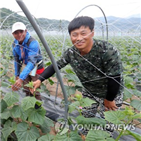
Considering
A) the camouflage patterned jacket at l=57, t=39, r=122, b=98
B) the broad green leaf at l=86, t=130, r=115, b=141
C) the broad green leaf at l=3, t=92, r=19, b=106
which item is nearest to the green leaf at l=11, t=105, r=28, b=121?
the broad green leaf at l=3, t=92, r=19, b=106

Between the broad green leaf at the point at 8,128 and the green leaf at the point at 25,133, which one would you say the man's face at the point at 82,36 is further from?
the broad green leaf at the point at 8,128

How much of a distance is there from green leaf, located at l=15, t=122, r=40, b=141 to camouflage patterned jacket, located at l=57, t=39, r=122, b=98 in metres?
0.61

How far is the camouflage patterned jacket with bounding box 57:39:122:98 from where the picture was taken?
98 centimetres

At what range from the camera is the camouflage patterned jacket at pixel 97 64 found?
38.7 inches

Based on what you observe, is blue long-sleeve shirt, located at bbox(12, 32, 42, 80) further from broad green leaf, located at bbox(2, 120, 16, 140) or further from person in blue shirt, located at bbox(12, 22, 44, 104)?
broad green leaf, located at bbox(2, 120, 16, 140)

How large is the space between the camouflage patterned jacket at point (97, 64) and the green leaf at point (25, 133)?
61 cm

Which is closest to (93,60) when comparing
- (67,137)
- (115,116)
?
(115,116)

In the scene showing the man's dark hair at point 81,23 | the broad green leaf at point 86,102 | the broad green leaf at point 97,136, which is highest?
the man's dark hair at point 81,23

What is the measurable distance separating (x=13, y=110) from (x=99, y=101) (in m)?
0.81

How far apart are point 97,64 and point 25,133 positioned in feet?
2.73

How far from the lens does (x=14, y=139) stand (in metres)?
1.50

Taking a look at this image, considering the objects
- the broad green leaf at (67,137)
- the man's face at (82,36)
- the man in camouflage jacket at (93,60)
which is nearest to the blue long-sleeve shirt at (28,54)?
the man in camouflage jacket at (93,60)

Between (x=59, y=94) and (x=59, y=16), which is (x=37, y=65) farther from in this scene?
(x=59, y=16)

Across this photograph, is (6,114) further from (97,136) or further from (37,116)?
(97,136)
